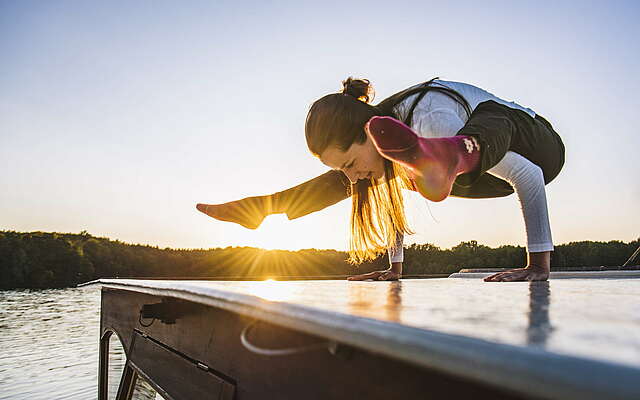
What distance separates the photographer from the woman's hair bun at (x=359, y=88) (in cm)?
162

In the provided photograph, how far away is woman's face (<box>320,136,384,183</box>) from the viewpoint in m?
1.45

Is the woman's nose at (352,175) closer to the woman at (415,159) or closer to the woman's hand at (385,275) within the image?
the woman at (415,159)

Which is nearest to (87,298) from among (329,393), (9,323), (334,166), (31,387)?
(9,323)

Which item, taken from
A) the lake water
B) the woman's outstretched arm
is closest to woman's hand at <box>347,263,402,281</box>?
the woman's outstretched arm

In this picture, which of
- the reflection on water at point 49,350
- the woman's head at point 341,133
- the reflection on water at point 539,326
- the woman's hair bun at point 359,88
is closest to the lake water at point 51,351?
the reflection on water at point 49,350

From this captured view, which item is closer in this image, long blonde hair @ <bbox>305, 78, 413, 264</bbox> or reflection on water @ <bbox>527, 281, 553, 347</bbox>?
reflection on water @ <bbox>527, 281, 553, 347</bbox>

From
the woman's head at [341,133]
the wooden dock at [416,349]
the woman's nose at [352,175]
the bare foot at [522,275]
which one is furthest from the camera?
the woman's nose at [352,175]

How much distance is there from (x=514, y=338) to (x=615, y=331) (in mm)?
104

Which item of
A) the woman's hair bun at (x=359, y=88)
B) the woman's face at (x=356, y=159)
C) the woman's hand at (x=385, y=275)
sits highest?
the woman's hair bun at (x=359, y=88)

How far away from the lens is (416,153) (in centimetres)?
87

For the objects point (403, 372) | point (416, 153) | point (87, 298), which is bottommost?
point (87, 298)

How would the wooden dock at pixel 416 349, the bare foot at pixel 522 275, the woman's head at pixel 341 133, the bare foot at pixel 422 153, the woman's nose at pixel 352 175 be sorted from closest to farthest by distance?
1. the wooden dock at pixel 416 349
2. the bare foot at pixel 422 153
3. the bare foot at pixel 522 275
4. the woman's head at pixel 341 133
5. the woman's nose at pixel 352 175

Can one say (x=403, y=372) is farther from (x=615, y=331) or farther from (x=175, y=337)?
(x=175, y=337)

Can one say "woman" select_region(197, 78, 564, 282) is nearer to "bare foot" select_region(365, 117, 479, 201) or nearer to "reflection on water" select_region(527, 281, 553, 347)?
"bare foot" select_region(365, 117, 479, 201)
